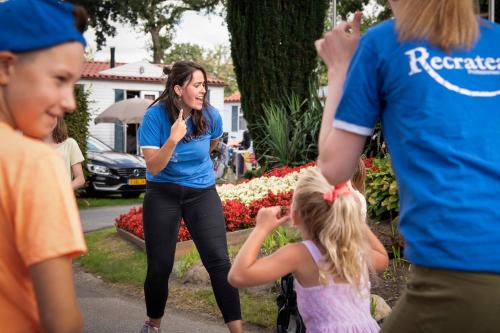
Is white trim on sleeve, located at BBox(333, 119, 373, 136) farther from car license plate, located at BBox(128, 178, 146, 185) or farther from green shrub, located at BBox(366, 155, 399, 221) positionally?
car license plate, located at BBox(128, 178, 146, 185)

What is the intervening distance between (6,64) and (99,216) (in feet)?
43.9

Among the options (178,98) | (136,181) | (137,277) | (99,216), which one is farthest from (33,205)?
(136,181)

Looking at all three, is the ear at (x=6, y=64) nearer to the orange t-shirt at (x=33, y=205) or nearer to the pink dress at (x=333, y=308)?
the orange t-shirt at (x=33, y=205)

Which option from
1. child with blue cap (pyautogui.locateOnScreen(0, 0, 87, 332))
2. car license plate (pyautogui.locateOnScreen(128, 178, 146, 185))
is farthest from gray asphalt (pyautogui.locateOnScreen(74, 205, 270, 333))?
car license plate (pyautogui.locateOnScreen(128, 178, 146, 185))

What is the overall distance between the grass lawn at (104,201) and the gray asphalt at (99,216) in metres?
0.74

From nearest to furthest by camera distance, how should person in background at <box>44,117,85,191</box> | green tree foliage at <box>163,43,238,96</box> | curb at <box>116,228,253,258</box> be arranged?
person in background at <box>44,117,85,191</box>, curb at <box>116,228,253,258</box>, green tree foliage at <box>163,43,238,96</box>

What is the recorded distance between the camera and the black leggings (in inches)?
197

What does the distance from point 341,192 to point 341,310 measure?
51 centimetres

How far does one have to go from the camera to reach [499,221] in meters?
1.87

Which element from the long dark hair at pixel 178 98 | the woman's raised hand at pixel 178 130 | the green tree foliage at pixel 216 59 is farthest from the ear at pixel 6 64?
the green tree foliage at pixel 216 59

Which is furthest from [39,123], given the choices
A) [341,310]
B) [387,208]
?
[387,208]

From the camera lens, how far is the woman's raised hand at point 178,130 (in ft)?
15.6

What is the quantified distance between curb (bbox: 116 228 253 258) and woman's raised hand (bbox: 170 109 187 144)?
3630mm

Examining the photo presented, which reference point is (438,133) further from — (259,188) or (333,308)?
(259,188)
